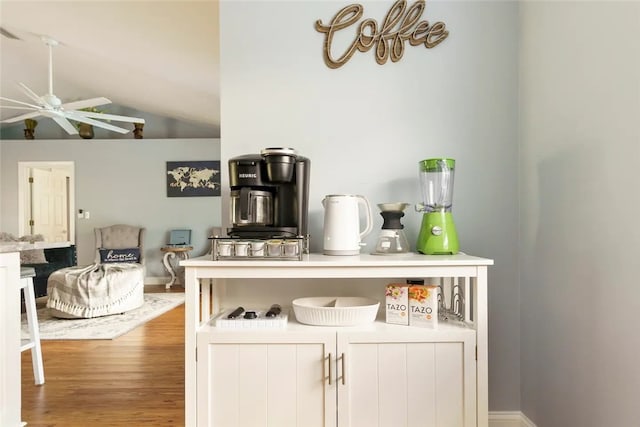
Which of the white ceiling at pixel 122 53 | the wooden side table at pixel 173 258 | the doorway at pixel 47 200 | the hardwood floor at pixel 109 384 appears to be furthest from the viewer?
the doorway at pixel 47 200

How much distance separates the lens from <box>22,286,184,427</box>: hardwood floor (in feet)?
6.81

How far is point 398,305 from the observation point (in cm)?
147

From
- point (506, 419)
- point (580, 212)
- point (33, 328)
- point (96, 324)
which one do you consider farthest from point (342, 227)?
point (96, 324)

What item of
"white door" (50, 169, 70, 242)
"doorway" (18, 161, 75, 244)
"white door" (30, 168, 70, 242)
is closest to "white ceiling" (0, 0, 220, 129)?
"doorway" (18, 161, 75, 244)

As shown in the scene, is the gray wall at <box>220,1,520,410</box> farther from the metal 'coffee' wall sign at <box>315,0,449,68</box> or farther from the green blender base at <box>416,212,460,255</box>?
the green blender base at <box>416,212,460,255</box>

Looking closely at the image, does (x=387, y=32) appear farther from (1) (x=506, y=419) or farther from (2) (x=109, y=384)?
(2) (x=109, y=384)

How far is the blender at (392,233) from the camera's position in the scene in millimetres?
1632

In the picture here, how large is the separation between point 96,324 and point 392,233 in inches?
133

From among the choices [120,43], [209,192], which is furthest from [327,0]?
[209,192]

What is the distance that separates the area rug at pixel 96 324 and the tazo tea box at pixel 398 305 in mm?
2833

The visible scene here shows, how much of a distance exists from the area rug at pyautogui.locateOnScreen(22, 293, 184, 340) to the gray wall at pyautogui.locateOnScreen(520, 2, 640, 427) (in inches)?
128

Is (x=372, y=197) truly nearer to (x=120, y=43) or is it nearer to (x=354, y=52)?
(x=354, y=52)

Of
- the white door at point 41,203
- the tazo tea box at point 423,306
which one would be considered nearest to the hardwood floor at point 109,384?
the tazo tea box at point 423,306

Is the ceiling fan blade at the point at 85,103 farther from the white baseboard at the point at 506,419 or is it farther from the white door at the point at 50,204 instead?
the white baseboard at the point at 506,419
